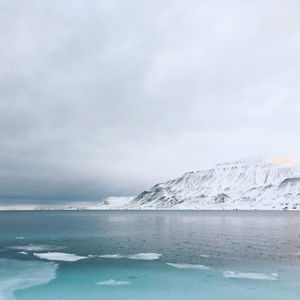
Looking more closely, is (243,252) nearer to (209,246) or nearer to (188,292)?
(209,246)

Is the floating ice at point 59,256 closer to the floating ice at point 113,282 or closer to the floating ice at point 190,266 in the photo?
the floating ice at point 190,266

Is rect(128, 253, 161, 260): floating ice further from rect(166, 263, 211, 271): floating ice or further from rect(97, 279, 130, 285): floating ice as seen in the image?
rect(97, 279, 130, 285): floating ice

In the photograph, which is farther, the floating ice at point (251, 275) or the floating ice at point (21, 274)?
the floating ice at point (251, 275)

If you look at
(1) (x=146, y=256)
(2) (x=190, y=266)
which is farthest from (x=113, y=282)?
(1) (x=146, y=256)

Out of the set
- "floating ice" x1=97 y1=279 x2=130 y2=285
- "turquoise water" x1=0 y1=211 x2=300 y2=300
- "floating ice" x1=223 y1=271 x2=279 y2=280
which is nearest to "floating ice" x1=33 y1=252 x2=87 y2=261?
"turquoise water" x1=0 y1=211 x2=300 y2=300

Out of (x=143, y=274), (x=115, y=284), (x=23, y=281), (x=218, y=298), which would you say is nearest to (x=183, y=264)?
(x=143, y=274)

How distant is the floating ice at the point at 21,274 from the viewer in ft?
124

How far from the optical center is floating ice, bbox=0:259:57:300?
3775cm

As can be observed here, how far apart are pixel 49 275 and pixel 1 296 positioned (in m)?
9.37

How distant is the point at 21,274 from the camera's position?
144 ft

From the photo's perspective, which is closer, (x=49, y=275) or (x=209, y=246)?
(x=49, y=275)

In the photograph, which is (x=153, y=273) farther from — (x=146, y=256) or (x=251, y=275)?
(x=146, y=256)

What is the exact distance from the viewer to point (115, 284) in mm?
39562

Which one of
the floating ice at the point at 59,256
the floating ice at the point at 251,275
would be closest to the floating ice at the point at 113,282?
the floating ice at the point at 251,275
